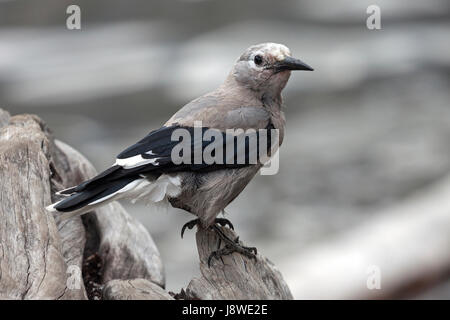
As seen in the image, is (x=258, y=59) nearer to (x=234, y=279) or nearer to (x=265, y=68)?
(x=265, y=68)

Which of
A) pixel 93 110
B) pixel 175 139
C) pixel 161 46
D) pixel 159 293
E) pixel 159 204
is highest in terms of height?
pixel 161 46

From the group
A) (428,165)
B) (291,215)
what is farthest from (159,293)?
(428,165)

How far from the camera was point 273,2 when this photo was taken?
15.8 metres

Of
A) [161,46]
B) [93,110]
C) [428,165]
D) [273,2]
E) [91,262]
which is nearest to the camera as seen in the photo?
[91,262]

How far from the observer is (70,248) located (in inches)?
182

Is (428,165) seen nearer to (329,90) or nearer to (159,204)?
(329,90)

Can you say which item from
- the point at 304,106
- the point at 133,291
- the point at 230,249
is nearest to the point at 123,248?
the point at 230,249

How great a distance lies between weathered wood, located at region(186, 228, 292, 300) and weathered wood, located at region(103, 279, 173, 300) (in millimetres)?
247

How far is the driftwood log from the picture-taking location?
3.82 metres

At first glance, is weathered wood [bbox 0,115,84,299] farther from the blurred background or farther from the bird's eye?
the blurred background

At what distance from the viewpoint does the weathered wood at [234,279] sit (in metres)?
4.17

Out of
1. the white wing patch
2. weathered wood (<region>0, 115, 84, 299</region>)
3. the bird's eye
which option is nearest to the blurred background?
the bird's eye

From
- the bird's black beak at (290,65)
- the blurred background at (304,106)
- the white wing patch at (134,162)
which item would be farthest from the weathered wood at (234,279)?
the blurred background at (304,106)

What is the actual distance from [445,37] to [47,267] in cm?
1235
